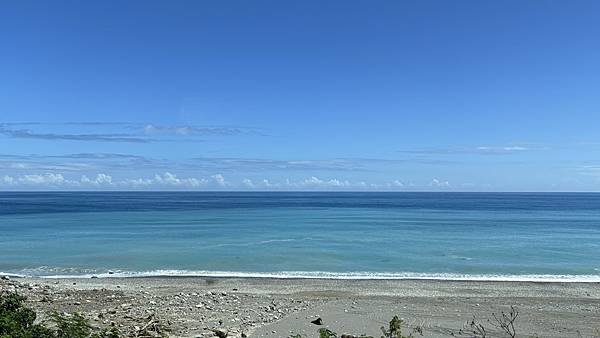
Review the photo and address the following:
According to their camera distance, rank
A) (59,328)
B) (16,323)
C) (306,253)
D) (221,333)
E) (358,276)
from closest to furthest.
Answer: (16,323) < (59,328) < (221,333) < (358,276) < (306,253)

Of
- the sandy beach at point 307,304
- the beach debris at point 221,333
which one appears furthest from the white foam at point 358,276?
the beach debris at point 221,333

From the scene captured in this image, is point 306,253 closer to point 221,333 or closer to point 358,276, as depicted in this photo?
point 358,276

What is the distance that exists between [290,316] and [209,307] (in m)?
2.98

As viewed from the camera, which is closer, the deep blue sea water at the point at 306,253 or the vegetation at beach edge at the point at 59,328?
the vegetation at beach edge at the point at 59,328

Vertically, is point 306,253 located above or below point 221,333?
below

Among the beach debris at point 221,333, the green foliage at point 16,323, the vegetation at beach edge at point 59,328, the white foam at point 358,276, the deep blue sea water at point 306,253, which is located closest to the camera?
the green foliage at point 16,323

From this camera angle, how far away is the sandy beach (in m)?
14.6

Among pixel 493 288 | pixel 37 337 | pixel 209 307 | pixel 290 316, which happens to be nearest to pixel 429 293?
pixel 493 288

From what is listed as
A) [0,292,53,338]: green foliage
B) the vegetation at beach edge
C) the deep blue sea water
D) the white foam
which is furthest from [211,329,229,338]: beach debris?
the deep blue sea water

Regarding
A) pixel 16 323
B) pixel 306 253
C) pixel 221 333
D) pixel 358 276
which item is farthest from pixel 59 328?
pixel 306 253

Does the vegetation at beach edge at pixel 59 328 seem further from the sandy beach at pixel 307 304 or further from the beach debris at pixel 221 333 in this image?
the sandy beach at pixel 307 304

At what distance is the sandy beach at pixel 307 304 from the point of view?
48.1 ft

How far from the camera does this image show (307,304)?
17.6 meters

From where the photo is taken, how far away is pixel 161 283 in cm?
2209
